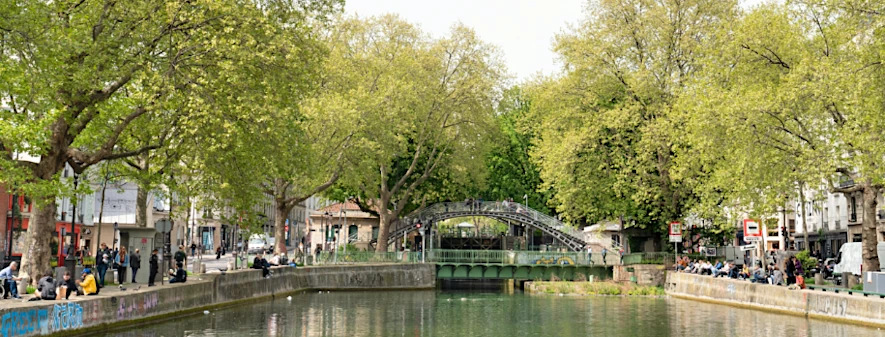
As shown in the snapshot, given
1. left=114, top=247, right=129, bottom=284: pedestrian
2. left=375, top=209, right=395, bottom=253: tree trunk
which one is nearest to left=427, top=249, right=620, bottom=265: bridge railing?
left=375, top=209, right=395, bottom=253: tree trunk

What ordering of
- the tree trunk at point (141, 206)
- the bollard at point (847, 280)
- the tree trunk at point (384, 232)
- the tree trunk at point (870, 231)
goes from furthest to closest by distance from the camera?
the tree trunk at point (384, 232), the tree trunk at point (141, 206), the tree trunk at point (870, 231), the bollard at point (847, 280)

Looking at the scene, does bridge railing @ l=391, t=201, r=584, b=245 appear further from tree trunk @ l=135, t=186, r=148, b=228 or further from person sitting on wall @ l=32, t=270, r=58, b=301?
person sitting on wall @ l=32, t=270, r=58, b=301

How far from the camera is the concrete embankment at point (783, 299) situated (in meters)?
29.1

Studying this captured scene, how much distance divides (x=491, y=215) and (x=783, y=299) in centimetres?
3183

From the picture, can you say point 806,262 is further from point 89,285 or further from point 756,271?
point 89,285

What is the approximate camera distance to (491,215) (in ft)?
214

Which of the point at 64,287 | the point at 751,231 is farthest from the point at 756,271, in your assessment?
the point at 64,287

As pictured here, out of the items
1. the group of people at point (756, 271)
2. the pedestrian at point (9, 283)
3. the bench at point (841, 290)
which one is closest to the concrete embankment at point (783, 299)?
the bench at point (841, 290)

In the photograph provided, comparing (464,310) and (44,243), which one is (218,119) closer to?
(44,243)

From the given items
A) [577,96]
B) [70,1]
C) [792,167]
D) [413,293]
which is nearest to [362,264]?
[413,293]

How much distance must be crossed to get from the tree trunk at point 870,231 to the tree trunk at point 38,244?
29291 mm

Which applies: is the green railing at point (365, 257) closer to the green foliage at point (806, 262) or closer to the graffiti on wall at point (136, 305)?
the green foliage at point (806, 262)

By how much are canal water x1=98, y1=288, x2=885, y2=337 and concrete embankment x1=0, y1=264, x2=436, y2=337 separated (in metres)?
0.68

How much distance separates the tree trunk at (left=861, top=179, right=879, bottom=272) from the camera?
36219mm
